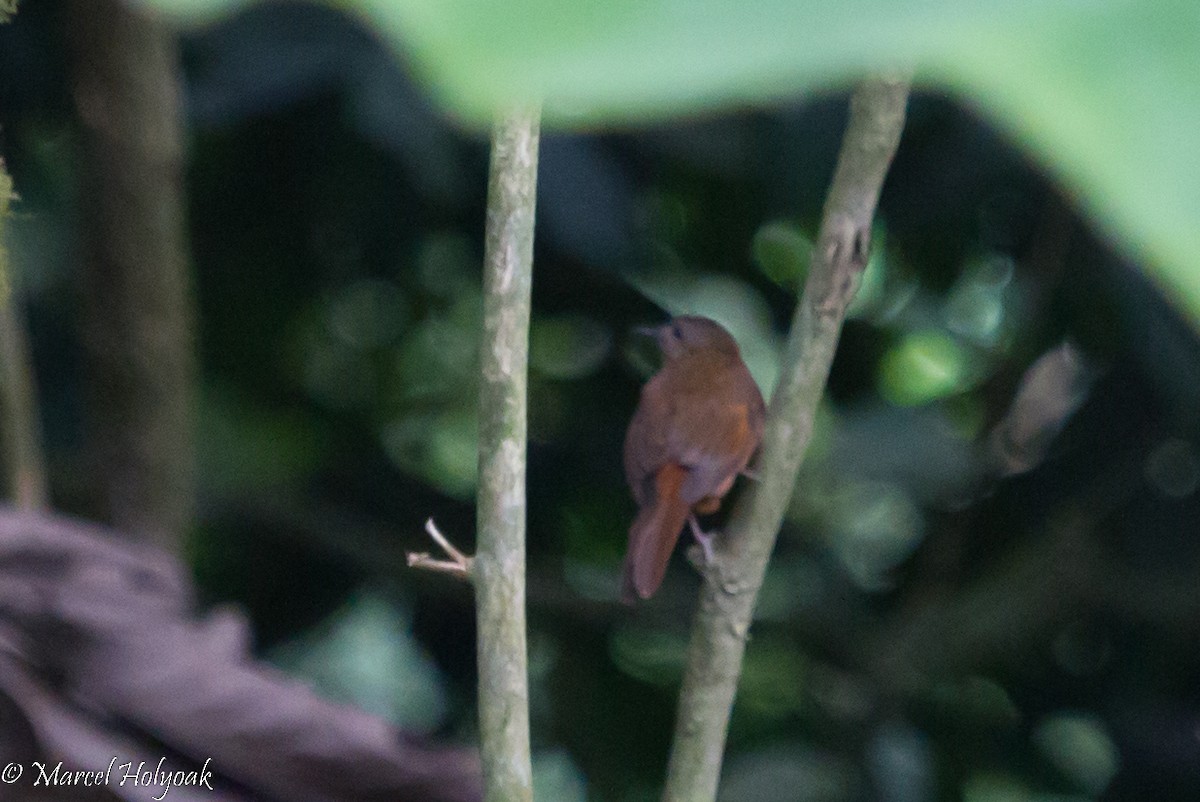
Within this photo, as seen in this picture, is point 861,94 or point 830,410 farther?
point 830,410

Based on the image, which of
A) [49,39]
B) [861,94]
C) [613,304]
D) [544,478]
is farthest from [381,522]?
[861,94]

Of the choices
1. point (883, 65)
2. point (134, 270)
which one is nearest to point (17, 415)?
point (134, 270)

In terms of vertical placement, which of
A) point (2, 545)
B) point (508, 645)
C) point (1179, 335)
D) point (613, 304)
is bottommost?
point (508, 645)

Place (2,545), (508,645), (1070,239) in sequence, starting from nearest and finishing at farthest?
(508,645) → (2,545) → (1070,239)

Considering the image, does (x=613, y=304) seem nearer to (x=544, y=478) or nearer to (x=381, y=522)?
(x=544, y=478)

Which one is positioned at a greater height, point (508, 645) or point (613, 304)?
point (613, 304)

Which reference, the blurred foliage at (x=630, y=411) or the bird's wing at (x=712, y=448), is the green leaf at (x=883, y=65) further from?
the blurred foliage at (x=630, y=411)

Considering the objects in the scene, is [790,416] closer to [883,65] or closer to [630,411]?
[883,65]

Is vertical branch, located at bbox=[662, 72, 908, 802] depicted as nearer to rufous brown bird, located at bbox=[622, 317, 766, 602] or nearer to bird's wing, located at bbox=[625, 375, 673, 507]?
rufous brown bird, located at bbox=[622, 317, 766, 602]
